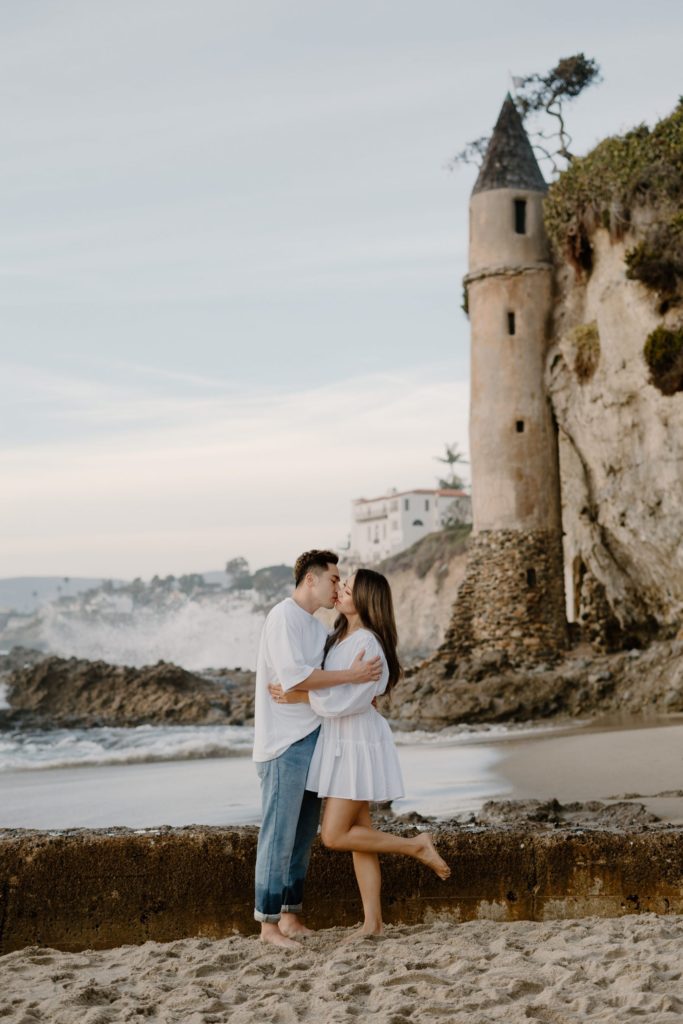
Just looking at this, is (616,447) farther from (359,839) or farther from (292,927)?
(292,927)

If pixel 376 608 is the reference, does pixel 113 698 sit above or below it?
below

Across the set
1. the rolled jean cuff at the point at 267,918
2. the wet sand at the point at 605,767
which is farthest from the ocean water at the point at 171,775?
the rolled jean cuff at the point at 267,918

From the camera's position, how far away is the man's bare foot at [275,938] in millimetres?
4763

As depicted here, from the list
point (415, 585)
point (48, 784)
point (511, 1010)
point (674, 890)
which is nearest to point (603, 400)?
point (48, 784)

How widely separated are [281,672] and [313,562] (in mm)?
529

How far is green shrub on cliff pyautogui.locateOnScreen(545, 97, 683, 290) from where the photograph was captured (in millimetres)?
20172

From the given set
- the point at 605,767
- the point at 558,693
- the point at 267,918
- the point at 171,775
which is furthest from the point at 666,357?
the point at 267,918

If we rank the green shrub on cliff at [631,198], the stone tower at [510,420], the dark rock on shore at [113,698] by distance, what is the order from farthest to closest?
the stone tower at [510,420]
the dark rock on shore at [113,698]
the green shrub on cliff at [631,198]

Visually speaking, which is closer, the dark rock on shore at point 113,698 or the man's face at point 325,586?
the man's face at point 325,586

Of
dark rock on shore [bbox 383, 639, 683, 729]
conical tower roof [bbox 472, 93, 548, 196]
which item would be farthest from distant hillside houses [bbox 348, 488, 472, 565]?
dark rock on shore [bbox 383, 639, 683, 729]

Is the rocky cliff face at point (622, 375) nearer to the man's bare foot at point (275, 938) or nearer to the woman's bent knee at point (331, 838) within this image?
the woman's bent knee at point (331, 838)

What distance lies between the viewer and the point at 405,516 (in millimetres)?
86938

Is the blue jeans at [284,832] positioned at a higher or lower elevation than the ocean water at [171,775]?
higher

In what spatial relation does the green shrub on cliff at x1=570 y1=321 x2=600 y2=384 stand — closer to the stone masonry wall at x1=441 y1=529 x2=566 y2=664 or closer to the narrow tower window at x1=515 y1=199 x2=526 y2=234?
the narrow tower window at x1=515 y1=199 x2=526 y2=234
